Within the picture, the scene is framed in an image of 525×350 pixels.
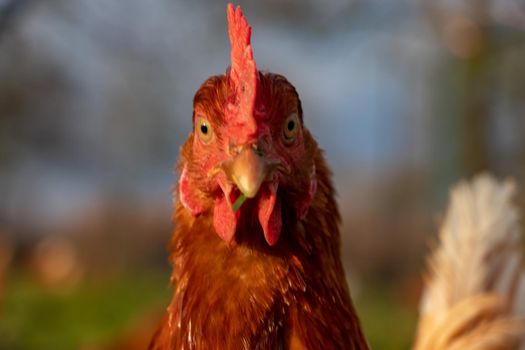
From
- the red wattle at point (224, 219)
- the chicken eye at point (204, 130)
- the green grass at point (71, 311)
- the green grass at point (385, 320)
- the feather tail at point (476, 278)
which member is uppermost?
the green grass at point (385, 320)

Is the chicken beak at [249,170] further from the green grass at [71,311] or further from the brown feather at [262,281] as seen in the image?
the green grass at [71,311]

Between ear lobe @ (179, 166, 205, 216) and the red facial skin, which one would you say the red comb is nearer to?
the red facial skin

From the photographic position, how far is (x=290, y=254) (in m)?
1.59

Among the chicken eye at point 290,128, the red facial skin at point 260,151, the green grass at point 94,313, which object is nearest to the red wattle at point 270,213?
the red facial skin at point 260,151

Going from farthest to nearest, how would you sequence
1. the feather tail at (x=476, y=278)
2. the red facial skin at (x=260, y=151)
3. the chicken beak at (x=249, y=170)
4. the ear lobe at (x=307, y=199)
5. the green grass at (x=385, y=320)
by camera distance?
the green grass at (x=385, y=320)
the feather tail at (x=476, y=278)
the ear lobe at (x=307, y=199)
the red facial skin at (x=260, y=151)
the chicken beak at (x=249, y=170)

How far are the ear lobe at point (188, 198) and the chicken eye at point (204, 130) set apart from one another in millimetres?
134

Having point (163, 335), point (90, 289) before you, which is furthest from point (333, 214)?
point (90, 289)

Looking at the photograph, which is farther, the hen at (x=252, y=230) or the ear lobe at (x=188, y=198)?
the ear lobe at (x=188, y=198)

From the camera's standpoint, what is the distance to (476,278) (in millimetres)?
2547

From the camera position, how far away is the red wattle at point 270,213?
146 cm

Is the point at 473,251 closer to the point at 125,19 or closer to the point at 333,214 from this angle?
the point at 333,214

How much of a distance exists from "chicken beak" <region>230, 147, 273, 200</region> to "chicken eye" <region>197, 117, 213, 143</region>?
143 mm

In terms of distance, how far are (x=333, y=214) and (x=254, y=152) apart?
38cm

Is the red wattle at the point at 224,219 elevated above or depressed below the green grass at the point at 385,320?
below
